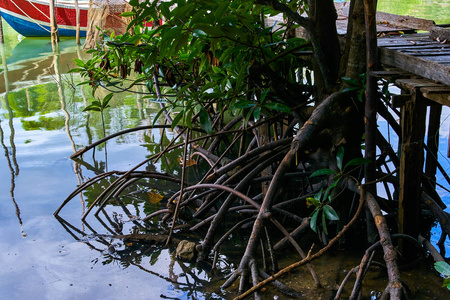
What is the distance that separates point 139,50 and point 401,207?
2356 mm

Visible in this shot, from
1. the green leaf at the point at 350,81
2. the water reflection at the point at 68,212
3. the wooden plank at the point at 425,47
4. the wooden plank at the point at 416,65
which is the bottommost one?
the water reflection at the point at 68,212

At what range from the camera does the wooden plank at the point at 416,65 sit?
2.79 meters

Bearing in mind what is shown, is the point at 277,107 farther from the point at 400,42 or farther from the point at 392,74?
the point at 400,42

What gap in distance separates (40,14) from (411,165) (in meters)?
17.1

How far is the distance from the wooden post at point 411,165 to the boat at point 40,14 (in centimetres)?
1590

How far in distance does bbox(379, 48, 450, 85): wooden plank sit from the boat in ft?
51.3

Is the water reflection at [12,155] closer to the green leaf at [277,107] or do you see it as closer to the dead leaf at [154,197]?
the dead leaf at [154,197]

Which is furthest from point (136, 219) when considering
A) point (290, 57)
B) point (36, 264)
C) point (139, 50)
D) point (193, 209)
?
point (290, 57)

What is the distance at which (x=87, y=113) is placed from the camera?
8.40 meters

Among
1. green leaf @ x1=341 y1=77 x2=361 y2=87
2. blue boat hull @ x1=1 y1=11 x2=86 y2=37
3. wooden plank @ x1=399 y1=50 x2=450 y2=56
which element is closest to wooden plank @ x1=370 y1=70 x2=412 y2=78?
wooden plank @ x1=399 y1=50 x2=450 y2=56

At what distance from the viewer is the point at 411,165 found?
3.39 metres

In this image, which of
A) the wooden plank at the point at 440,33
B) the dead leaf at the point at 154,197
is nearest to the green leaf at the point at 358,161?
the wooden plank at the point at 440,33

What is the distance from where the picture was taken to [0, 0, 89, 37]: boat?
→ 1770cm

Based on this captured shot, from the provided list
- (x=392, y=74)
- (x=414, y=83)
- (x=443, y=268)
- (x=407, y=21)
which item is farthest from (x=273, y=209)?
(x=407, y=21)
